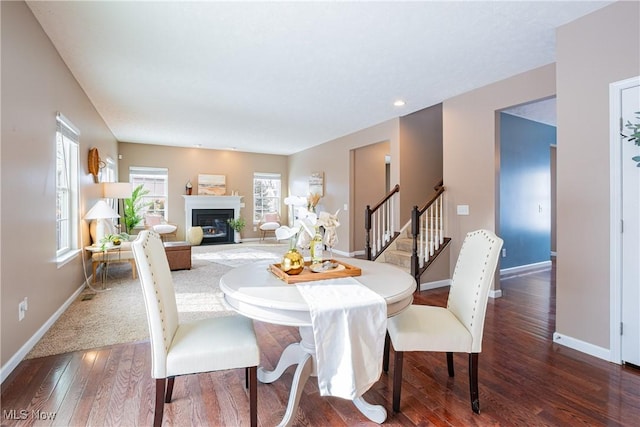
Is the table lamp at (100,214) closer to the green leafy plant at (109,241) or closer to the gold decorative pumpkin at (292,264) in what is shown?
the green leafy plant at (109,241)

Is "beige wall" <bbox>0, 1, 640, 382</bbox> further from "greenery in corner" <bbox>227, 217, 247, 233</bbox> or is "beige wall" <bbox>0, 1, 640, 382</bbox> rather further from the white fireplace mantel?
"greenery in corner" <bbox>227, 217, 247, 233</bbox>

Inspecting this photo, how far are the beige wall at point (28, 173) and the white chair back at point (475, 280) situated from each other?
2910 mm

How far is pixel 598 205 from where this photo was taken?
2.31m

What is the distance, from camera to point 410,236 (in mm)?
4938

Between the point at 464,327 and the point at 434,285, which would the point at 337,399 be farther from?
the point at 434,285

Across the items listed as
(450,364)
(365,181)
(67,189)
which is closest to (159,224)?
(67,189)

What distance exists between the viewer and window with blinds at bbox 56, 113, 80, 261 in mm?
3221

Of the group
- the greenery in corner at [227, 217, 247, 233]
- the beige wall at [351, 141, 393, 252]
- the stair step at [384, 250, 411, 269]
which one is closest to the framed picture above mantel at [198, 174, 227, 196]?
the greenery in corner at [227, 217, 247, 233]

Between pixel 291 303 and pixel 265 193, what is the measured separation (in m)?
7.97

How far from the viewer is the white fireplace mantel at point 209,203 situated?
794cm

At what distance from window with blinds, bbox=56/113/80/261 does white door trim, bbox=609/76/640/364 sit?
15.9 feet

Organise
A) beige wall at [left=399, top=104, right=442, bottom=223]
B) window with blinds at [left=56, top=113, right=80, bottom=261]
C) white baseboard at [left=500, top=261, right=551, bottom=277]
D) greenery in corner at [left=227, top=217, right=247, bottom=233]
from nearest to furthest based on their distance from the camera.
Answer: window with blinds at [left=56, top=113, right=80, bottom=261] < white baseboard at [left=500, top=261, right=551, bottom=277] < beige wall at [left=399, top=104, right=442, bottom=223] < greenery in corner at [left=227, top=217, right=247, bottom=233]

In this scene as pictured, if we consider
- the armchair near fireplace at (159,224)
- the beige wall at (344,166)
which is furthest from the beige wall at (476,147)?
the armchair near fireplace at (159,224)

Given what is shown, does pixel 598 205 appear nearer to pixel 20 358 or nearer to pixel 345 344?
pixel 345 344
